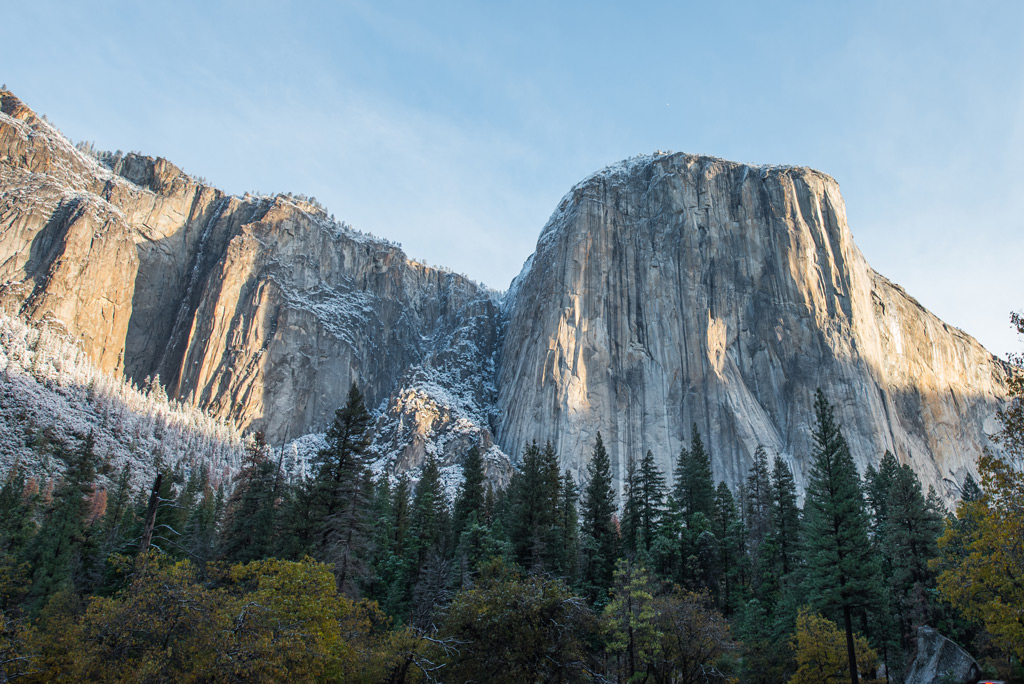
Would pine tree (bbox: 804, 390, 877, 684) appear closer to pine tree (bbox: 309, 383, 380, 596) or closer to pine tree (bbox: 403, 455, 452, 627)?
pine tree (bbox: 403, 455, 452, 627)

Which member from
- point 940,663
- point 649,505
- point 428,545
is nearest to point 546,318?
point 649,505

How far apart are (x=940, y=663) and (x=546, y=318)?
89.0 metres

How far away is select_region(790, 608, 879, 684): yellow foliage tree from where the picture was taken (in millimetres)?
28125

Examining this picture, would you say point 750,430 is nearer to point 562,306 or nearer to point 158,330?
point 562,306

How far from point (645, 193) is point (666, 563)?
3663 inches

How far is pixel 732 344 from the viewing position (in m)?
108

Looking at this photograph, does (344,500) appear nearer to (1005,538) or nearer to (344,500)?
(344,500)

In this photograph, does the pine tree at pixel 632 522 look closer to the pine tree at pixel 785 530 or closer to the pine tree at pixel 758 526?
the pine tree at pixel 758 526

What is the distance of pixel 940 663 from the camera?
2417 centimetres

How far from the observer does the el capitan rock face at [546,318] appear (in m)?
102

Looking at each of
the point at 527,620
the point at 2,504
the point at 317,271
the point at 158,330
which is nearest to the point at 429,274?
the point at 317,271

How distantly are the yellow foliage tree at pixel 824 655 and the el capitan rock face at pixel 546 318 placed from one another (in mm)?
66953

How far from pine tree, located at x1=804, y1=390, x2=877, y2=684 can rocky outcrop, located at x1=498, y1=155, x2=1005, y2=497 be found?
65852 mm

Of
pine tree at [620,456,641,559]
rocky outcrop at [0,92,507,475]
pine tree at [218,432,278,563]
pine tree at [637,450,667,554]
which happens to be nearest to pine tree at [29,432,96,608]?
pine tree at [218,432,278,563]
